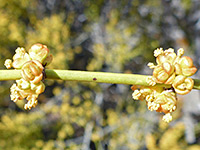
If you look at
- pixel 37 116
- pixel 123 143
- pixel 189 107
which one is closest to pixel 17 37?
pixel 37 116

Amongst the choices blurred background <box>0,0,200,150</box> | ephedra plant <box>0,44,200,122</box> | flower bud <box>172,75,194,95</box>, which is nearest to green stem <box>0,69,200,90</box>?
ephedra plant <box>0,44,200,122</box>

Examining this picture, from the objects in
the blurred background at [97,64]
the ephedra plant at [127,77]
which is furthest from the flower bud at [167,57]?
the blurred background at [97,64]

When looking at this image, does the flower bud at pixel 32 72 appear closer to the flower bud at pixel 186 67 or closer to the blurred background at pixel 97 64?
the flower bud at pixel 186 67

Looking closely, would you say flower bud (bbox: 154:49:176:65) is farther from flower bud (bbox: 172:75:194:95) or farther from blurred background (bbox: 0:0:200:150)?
blurred background (bbox: 0:0:200:150)

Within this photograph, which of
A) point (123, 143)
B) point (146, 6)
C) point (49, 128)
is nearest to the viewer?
point (123, 143)

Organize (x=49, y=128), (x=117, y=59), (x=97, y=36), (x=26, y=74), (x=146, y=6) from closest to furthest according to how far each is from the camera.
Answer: (x=26, y=74) < (x=117, y=59) < (x=49, y=128) < (x=97, y=36) < (x=146, y=6)

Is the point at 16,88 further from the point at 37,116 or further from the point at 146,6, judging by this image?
the point at 146,6

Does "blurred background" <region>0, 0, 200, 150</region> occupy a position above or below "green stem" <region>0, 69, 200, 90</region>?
above
